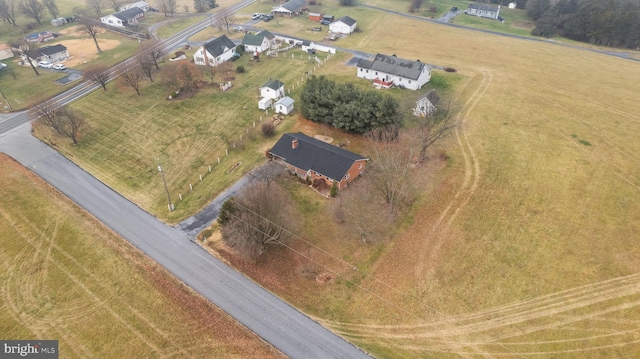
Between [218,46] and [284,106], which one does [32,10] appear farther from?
[284,106]

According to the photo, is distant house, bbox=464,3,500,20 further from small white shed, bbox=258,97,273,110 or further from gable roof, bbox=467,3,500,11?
small white shed, bbox=258,97,273,110

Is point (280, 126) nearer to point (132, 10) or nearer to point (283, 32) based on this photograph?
point (283, 32)

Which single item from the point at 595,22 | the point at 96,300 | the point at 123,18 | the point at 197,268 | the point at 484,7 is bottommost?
the point at 96,300

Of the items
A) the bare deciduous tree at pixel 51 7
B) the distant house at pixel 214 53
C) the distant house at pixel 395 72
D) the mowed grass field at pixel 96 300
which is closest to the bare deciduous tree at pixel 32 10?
the bare deciduous tree at pixel 51 7

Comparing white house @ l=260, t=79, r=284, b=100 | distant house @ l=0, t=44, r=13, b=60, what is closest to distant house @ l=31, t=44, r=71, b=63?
distant house @ l=0, t=44, r=13, b=60

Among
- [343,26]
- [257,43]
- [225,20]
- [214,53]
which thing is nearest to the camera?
[214,53]

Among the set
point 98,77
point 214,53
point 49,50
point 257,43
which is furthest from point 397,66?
point 49,50

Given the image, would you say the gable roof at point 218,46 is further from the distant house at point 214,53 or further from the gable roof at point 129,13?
the gable roof at point 129,13
